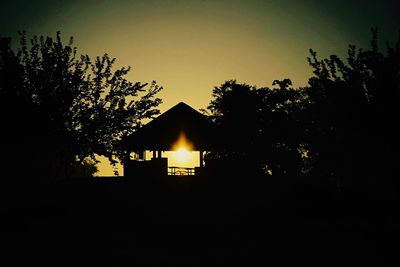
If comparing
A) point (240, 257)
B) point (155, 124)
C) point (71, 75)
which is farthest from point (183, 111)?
point (240, 257)

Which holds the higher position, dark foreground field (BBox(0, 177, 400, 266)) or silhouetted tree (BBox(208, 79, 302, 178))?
silhouetted tree (BBox(208, 79, 302, 178))

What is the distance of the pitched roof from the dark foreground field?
5.78 meters

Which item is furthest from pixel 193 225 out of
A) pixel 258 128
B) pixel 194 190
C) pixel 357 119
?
pixel 258 128

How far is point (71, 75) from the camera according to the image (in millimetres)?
10547

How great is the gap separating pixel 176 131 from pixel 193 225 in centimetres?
987

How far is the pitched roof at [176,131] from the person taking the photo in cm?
1669

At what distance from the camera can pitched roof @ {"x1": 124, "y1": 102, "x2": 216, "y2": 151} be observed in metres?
16.7

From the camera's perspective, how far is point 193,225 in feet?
25.1

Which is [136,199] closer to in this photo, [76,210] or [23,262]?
[76,210]

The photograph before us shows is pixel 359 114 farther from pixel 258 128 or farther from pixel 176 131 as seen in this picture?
pixel 176 131

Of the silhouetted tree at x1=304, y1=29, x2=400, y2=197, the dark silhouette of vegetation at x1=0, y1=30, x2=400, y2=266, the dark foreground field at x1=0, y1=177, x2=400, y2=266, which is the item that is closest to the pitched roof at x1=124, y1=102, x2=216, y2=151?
the dark silhouette of vegetation at x1=0, y1=30, x2=400, y2=266

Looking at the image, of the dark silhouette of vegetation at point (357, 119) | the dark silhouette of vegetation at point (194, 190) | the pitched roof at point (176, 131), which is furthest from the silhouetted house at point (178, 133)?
the dark silhouette of vegetation at point (357, 119)

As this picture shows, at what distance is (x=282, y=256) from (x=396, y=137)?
324 centimetres

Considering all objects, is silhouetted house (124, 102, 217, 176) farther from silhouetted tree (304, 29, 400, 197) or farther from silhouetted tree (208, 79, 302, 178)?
silhouetted tree (304, 29, 400, 197)
